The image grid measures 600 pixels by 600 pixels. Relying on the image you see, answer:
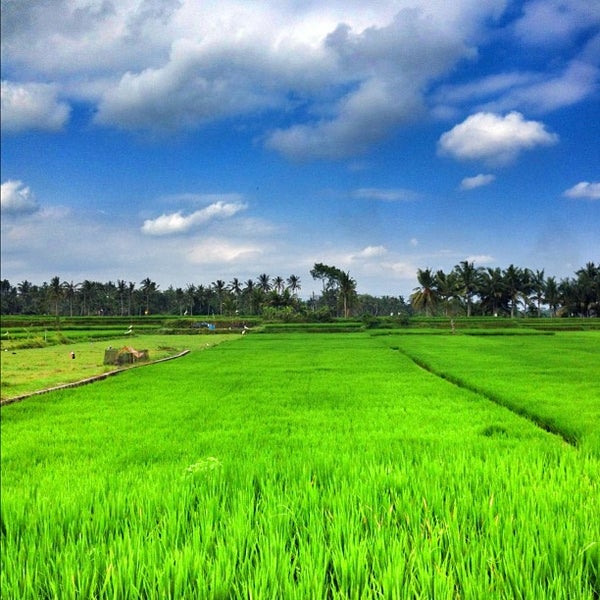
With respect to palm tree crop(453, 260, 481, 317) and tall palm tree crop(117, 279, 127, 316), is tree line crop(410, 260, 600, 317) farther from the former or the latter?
tall palm tree crop(117, 279, 127, 316)

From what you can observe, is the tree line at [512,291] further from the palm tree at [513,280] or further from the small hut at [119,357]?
the small hut at [119,357]

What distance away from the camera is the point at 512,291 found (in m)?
68.1

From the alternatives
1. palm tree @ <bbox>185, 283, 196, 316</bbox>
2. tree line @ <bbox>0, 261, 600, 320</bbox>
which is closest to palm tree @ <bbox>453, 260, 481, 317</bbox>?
tree line @ <bbox>0, 261, 600, 320</bbox>

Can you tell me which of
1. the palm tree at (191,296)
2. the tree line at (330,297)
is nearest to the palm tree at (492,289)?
the tree line at (330,297)

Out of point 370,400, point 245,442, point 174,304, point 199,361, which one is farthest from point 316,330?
point 174,304

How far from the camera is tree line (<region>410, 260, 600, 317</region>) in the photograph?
6197 centimetres

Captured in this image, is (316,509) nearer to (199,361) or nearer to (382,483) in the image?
(382,483)

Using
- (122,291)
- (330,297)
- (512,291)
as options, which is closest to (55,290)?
(122,291)

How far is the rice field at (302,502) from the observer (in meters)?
2.23

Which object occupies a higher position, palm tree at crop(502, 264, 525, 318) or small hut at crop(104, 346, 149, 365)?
palm tree at crop(502, 264, 525, 318)

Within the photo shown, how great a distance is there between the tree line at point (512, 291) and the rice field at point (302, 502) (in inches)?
2144

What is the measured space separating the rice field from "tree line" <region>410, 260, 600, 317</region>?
54.5 m

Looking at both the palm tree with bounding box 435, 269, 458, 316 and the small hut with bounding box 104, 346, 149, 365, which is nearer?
the small hut with bounding box 104, 346, 149, 365

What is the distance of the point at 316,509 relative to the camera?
3.01 metres
